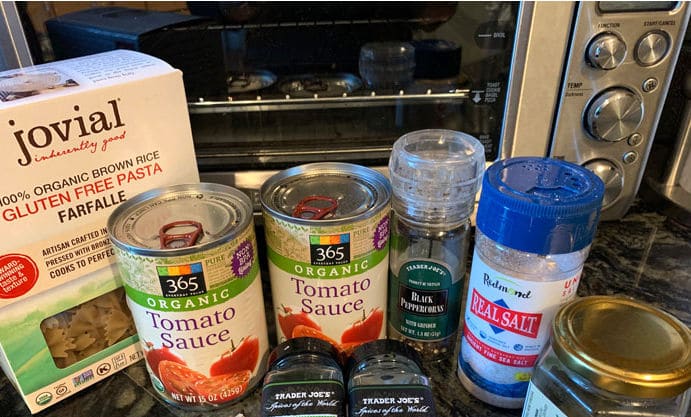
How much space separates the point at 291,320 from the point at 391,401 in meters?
0.16

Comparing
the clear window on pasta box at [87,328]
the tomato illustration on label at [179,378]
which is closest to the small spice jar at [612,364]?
the tomato illustration on label at [179,378]

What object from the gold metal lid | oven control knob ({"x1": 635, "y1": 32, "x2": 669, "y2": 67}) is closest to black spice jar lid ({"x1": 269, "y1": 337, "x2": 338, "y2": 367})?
the gold metal lid

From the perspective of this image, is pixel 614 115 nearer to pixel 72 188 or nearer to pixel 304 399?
pixel 304 399

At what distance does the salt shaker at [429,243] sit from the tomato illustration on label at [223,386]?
19 cm

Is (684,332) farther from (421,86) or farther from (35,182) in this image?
(35,182)

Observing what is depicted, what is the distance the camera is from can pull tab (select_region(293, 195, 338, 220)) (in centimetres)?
58

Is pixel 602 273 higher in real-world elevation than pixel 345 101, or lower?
lower

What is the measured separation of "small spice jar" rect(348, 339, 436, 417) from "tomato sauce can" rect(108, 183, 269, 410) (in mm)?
124

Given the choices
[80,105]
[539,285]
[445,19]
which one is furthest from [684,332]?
[80,105]

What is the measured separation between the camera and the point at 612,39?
2.18 feet

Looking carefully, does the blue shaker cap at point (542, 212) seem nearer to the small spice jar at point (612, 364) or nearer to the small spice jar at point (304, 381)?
the small spice jar at point (612, 364)

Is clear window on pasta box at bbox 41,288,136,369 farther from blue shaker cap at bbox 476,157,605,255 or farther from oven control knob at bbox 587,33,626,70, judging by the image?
oven control knob at bbox 587,33,626,70

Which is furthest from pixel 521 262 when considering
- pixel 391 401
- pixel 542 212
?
pixel 391 401

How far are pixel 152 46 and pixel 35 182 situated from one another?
0.25 metres
